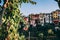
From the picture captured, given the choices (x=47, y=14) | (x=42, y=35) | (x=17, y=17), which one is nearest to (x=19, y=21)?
(x=17, y=17)

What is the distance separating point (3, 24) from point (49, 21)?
169 feet

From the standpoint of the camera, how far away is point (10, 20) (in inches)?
931

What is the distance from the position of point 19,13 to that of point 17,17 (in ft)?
1.96

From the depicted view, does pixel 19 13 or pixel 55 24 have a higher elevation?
pixel 19 13

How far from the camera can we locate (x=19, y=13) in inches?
976

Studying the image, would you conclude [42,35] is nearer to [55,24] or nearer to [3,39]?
[55,24]

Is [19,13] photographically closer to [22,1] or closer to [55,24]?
[22,1]

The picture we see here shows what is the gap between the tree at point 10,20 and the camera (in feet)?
75.9

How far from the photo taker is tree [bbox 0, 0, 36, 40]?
75.9 feet

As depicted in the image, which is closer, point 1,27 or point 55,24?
point 1,27

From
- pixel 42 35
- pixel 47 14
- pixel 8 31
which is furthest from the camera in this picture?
pixel 47 14

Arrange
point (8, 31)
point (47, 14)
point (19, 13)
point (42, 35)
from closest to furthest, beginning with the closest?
point (8, 31), point (19, 13), point (42, 35), point (47, 14)

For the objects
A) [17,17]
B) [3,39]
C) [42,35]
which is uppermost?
[17,17]

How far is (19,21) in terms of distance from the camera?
956 inches
